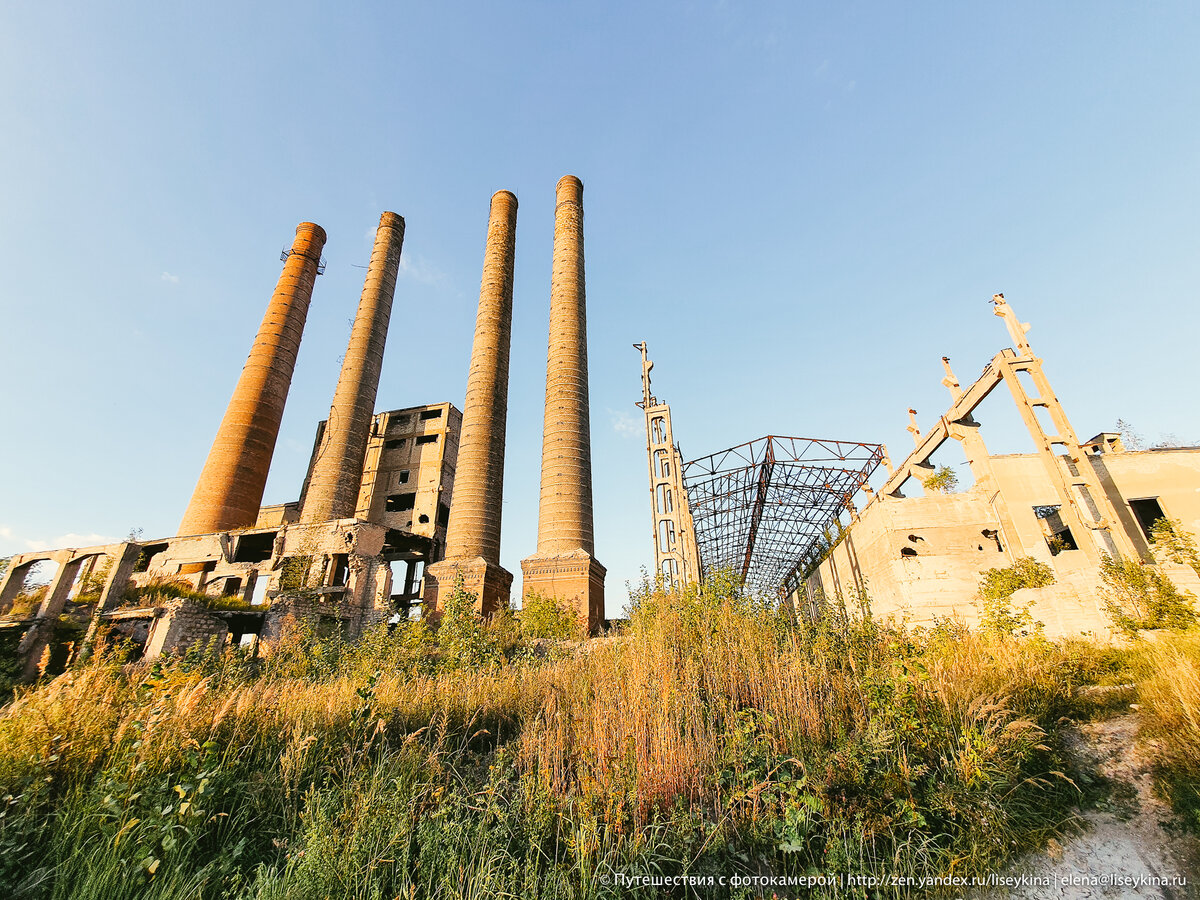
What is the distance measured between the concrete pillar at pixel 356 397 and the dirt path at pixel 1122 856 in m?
23.0

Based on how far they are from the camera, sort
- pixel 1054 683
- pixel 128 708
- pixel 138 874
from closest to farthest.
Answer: pixel 138 874
pixel 128 708
pixel 1054 683

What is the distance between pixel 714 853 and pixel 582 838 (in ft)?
2.49

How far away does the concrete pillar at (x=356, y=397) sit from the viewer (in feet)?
73.8

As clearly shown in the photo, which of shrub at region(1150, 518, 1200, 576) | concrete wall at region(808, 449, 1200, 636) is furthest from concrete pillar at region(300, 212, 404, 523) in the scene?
shrub at region(1150, 518, 1200, 576)

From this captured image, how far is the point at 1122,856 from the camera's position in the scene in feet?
10.1

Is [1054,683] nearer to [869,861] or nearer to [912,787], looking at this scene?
[912,787]

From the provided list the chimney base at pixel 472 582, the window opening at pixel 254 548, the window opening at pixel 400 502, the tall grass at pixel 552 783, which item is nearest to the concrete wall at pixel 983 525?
the tall grass at pixel 552 783

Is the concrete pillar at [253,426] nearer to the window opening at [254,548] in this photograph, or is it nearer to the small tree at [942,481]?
the window opening at [254,548]

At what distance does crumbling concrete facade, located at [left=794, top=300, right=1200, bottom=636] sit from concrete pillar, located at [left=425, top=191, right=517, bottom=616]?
11459 millimetres

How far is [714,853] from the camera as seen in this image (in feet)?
9.64

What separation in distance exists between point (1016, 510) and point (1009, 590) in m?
2.70

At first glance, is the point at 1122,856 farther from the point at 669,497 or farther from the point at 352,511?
the point at 352,511

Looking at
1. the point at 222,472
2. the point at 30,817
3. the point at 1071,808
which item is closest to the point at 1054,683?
the point at 1071,808

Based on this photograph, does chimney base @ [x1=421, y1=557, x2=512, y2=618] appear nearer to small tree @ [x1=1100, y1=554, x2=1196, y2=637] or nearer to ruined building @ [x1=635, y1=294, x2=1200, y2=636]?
ruined building @ [x1=635, y1=294, x2=1200, y2=636]
